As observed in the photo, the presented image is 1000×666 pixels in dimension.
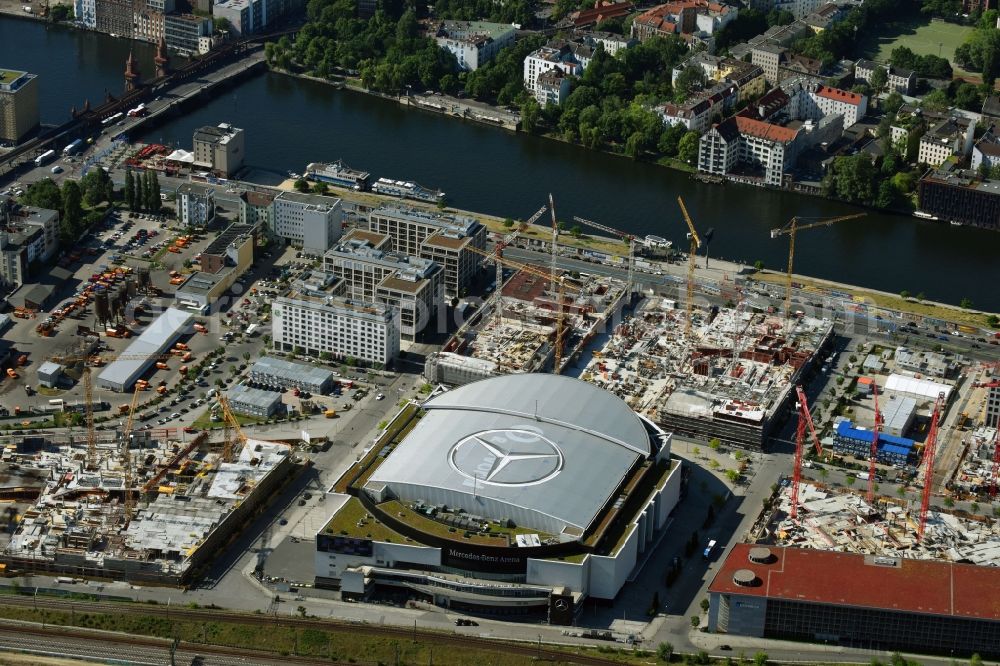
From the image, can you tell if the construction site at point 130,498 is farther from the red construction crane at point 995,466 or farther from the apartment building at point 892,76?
the apartment building at point 892,76

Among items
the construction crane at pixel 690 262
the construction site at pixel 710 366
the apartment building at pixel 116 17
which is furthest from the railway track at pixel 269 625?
the apartment building at pixel 116 17

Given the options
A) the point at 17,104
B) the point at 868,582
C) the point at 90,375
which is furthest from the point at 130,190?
the point at 868,582

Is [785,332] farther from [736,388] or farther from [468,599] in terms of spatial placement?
[468,599]

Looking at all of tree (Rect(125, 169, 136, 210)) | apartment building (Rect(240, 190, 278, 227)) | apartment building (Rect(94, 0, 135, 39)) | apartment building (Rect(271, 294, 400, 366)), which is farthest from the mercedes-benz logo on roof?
apartment building (Rect(94, 0, 135, 39))

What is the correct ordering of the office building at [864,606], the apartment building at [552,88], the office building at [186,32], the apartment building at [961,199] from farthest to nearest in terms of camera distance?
the office building at [186,32] < the apartment building at [552,88] < the apartment building at [961,199] < the office building at [864,606]

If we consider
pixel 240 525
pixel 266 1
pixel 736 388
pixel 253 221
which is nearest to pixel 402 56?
pixel 266 1

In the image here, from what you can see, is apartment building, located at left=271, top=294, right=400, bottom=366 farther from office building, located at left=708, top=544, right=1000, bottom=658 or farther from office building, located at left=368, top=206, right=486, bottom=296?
office building, located at left=708, top=544, right=1000, bottom=658

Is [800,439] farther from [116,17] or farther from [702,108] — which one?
[116,17]
